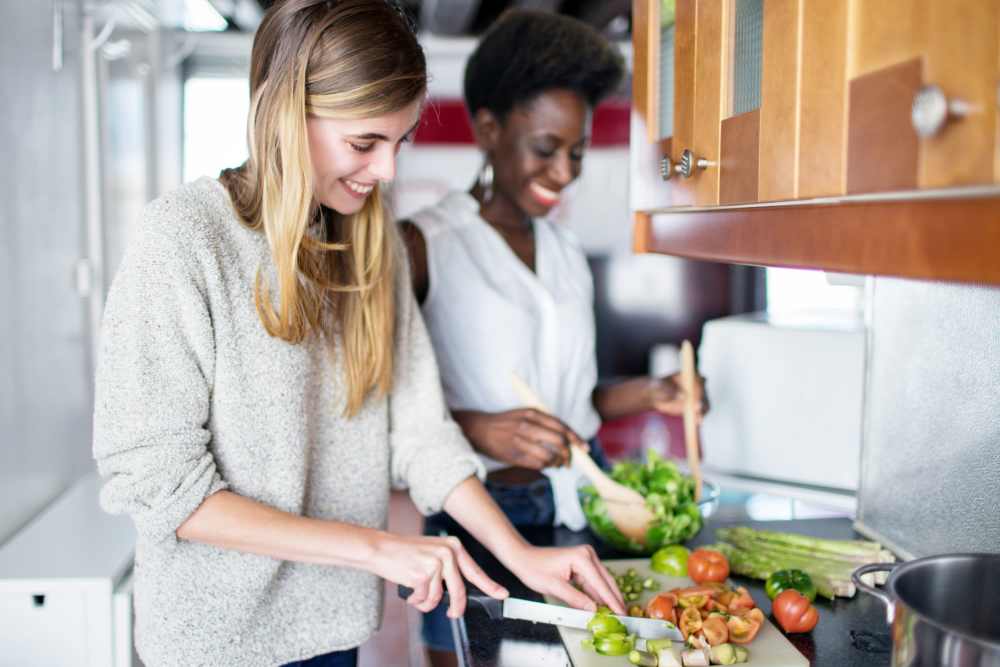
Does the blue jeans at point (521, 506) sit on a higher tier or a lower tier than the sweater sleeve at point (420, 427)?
lower

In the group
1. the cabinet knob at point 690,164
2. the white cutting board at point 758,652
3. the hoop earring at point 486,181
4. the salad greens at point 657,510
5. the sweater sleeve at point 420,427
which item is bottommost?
the white cutting board at point 758,652

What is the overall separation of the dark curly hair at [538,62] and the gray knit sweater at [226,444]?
0.67 m

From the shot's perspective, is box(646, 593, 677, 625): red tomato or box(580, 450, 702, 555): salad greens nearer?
box(646, 593, 677, 625): red tomato

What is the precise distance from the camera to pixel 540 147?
66.4 inches

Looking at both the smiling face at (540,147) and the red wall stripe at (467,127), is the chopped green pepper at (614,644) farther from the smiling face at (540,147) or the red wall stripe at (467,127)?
the red wall stripe at (467,127)

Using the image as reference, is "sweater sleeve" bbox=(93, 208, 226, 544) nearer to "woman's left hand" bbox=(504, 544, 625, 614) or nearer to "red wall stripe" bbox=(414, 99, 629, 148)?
"woman's left hand" bbox=(504, 544, 625, 614)

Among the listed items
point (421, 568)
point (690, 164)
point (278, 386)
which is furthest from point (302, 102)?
point (421, 568)

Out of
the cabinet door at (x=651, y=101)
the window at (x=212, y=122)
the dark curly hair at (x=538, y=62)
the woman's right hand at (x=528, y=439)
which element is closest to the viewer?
the cabinet door at (x=651, y=101)

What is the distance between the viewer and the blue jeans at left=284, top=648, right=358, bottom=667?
47.7 inches

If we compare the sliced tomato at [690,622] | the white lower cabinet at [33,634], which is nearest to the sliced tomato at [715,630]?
the sliced tomato at [690,622]

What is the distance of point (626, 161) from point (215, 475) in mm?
4079

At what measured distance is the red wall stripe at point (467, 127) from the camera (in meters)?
4.61

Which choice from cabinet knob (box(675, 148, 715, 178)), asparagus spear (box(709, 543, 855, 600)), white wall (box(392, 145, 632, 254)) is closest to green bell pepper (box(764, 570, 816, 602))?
asparagus spear (box(709, 543, 855, 600))

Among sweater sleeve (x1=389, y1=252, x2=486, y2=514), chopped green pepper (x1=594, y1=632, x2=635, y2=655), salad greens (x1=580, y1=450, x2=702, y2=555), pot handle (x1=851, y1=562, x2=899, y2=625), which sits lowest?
chopped green pepper (x1=594, y1=632, x2=635, y2=655)
